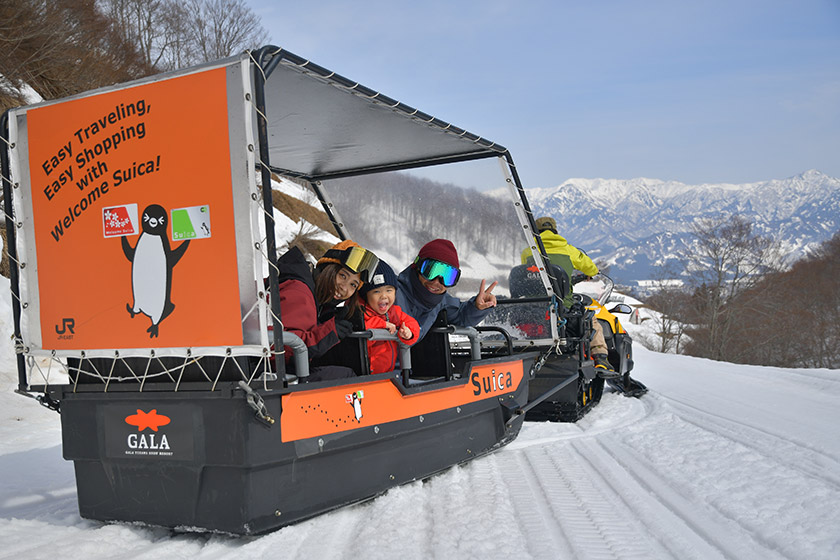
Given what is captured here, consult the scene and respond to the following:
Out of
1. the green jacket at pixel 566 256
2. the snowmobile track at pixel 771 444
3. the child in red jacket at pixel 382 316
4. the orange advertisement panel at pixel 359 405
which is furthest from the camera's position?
the green jacket at pixel 566 256

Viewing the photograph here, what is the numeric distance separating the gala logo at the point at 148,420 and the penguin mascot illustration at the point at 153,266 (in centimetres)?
35

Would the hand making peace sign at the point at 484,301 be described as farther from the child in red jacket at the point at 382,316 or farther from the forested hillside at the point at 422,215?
the child in red jacket at the point at 382,316

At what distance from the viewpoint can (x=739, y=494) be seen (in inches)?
139

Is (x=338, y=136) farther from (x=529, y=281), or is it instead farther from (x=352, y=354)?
(x=529, y=281)

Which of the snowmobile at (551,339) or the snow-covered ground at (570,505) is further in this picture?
the snowmobile at (551,339)

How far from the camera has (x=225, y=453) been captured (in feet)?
9.48

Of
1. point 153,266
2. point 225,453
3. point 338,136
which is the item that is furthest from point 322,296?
point 338,136

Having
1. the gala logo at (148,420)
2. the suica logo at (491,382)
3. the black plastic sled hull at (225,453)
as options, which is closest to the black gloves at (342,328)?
the black plastic sled hull at (225,453)

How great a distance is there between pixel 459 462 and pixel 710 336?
35.7 meters

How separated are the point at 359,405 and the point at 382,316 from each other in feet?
3.10

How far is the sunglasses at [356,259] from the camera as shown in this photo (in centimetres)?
383

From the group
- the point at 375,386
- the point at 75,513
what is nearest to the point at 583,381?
the point at 375,386

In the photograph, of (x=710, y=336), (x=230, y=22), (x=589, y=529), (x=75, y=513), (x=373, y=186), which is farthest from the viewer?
(x=710, y=336)

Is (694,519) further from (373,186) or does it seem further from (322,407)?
(373,186)
